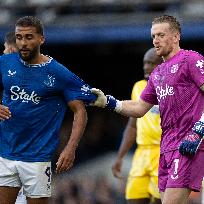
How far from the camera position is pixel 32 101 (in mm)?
8898

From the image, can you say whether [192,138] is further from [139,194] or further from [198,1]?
[198,1]

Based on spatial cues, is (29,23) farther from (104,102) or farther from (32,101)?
(104,102)

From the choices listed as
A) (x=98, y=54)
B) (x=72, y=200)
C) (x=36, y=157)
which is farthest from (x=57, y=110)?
(x=98, y=54)

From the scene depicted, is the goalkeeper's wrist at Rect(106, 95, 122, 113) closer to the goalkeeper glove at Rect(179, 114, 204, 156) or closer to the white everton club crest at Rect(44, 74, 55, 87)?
the white everton club crest at Rect(44, 74, 55, 87)

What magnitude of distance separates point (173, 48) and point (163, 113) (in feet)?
1.88

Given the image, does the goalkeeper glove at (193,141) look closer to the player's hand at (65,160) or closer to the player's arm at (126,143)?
the player's hand at (65,160)

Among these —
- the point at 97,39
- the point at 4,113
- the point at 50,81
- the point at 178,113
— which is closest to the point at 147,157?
the point at 178,113

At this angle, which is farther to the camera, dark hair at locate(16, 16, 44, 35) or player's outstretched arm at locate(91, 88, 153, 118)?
player's outstretched arm at locate(91, 88, 153, 118)

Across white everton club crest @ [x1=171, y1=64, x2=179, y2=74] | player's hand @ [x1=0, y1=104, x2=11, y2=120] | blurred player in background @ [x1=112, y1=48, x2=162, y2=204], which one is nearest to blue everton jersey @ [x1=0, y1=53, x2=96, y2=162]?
player's hand @ [x1=0, y1=104, x2=11, y2=120]

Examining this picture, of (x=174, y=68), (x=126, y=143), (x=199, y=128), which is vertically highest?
(x=174, y=68)

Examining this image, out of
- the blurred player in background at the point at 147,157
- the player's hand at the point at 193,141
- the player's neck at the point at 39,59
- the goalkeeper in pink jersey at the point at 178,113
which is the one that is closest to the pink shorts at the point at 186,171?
the goalkeeper in pink jersey at the point at 178,113

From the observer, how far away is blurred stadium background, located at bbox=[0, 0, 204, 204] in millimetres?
18625

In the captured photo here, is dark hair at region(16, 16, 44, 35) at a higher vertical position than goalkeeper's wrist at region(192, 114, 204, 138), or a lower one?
higher

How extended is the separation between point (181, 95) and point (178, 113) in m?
0.16
